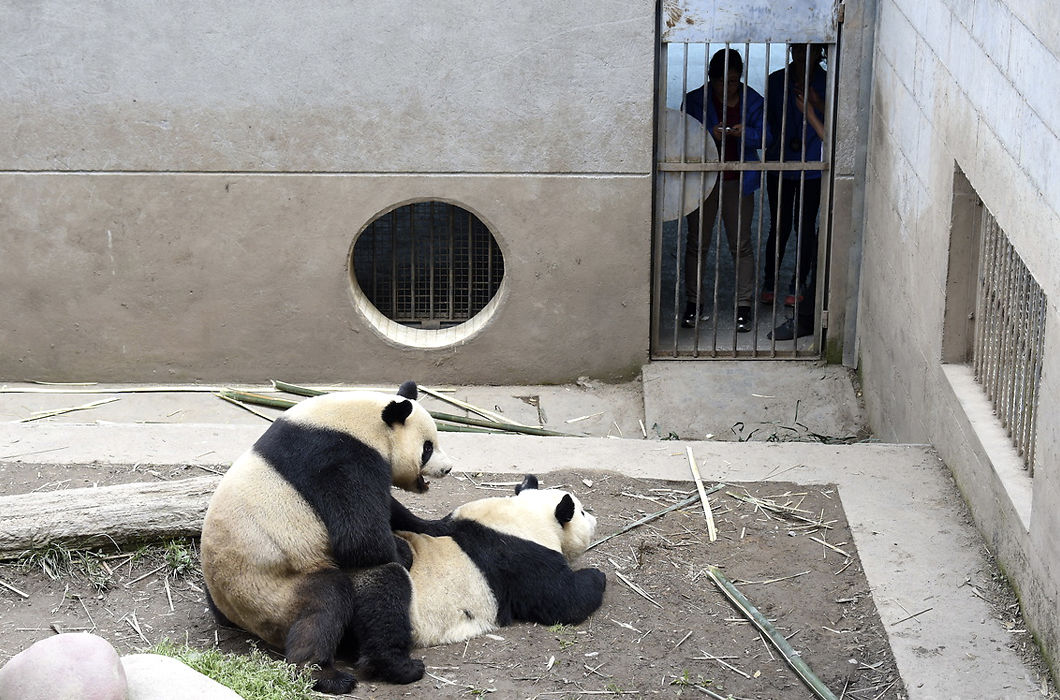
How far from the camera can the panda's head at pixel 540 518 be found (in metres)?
4.41

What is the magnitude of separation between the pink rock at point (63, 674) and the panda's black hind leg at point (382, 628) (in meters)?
1.09

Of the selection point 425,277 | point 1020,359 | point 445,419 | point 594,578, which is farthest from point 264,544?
point 425,277

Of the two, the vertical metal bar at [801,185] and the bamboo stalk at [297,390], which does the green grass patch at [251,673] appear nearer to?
the bamboo stalk at [297,390]

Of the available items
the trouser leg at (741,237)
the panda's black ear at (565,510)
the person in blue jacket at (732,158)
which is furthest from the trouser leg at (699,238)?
the panda's black ear at (565,510)

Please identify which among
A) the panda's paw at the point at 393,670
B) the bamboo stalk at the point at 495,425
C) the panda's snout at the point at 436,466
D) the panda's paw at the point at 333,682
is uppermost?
the panda's snout at the point at 436,466

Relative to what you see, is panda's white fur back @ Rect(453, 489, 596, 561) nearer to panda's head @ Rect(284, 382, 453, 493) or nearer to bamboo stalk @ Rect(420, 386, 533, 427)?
panda's head @ Rect(284, 382, 453, 493)

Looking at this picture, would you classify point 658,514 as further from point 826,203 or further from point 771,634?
point 826,203

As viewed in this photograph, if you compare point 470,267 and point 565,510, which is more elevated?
point 565,510

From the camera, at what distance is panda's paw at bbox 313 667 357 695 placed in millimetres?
3828

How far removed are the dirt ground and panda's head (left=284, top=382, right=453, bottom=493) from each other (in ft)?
2.17

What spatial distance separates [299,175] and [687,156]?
262cm

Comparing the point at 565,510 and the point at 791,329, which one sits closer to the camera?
the point at 565,510

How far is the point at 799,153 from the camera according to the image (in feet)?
A: 27.6

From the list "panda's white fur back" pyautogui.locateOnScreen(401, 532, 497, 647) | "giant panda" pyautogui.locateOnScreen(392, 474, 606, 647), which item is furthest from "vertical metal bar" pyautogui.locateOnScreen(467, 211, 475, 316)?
"panda's white fur back" pyautogui.locateOnScreen(401, 532, 497, 647)
